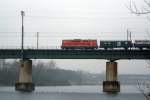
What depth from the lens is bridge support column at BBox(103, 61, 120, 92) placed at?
312 ft

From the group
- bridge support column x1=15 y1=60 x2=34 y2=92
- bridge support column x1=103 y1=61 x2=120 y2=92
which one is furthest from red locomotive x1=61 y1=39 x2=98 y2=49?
bridge support column x1=15 y1=60 x2=34 y2=92

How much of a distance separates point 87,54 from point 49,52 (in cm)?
778

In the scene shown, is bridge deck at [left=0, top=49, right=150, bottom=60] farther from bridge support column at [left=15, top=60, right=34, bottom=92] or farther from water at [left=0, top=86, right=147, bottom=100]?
water at [left=0, top=86, right=147, bottom=100]

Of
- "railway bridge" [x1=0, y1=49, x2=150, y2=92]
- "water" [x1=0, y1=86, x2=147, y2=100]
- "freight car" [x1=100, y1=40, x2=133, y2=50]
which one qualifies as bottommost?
"water" [x1=0, y1=86, x2=147, y2=100]

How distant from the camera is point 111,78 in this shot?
96.9 m

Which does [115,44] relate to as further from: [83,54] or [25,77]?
[25,77]

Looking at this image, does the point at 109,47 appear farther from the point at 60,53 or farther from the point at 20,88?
the point at 20,88

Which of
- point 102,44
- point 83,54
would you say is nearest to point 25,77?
point 83,54

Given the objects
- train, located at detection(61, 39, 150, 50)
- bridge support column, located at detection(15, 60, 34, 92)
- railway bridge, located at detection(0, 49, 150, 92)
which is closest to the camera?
railway bridge, located at detection(0, 49, 150, 92)

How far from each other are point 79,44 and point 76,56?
388 centimetres

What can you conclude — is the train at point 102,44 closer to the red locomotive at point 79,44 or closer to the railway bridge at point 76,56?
the red locomotive at point 79,44

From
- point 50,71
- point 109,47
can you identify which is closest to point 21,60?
point 109,47

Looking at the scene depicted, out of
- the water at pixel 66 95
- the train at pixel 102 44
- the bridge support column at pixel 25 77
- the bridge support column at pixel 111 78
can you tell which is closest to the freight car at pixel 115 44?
the train at pixel 102 44

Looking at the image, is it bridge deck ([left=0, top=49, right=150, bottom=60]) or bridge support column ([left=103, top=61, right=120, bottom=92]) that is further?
bridge support column ([left=103, top=61, right=120, bottom=92])
